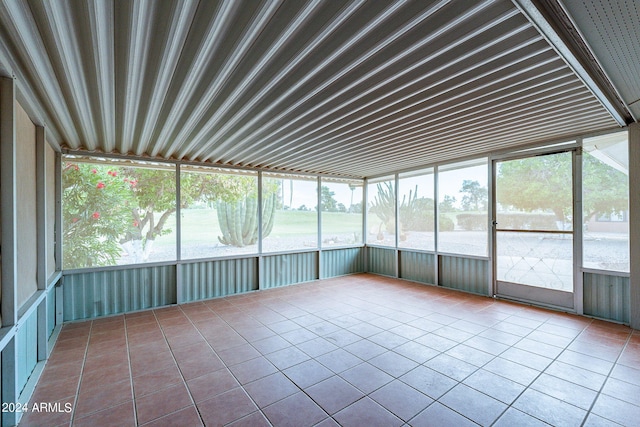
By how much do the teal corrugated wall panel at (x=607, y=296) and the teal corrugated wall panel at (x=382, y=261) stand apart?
3.63 m

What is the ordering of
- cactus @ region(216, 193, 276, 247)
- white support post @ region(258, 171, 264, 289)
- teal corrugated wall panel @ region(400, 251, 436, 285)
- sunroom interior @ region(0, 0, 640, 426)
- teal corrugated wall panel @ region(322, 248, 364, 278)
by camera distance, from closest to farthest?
sunroom interior @ region(0, 0, 640, 426), cactus @ region(216, 193, 276, 247), white support post @ region(258, 171, 264, 289), teal corrugated wall panel @ region(400, 251, 436, 285), teal corrugated wall panel @ region(322, 248, 364, 278)

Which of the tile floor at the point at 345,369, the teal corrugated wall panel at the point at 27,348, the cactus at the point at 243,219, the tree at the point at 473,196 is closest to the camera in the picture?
the tile floor at the point at 345,369

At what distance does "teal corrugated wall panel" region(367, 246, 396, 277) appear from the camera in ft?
24.0

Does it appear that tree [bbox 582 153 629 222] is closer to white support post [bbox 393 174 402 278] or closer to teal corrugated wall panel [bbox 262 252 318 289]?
white support post [bbox 393 174 402 278]

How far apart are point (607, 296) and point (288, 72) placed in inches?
207

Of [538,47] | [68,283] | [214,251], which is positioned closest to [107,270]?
[68,283]

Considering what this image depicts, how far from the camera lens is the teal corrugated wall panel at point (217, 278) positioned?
5371mm

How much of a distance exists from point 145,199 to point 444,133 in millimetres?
4987

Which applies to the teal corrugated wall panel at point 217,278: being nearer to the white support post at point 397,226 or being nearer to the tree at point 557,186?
the white support post at point 397,226

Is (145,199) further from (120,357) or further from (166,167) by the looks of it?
(120,357)

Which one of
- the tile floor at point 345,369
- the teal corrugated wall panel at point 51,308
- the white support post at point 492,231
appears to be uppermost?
the white support post at point 492,231

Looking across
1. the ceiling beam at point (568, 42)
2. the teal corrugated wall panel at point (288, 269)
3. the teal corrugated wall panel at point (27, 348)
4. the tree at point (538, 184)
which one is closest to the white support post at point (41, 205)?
the teal corrugated wall panel at point (27, 348)

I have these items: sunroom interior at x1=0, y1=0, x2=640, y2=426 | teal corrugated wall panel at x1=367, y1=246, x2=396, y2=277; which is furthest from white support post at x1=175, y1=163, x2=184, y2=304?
teal corrugated wall panel at x1=367, y1=246, x2=396, y2=277

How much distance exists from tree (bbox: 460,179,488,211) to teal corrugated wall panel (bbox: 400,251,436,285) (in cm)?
136
